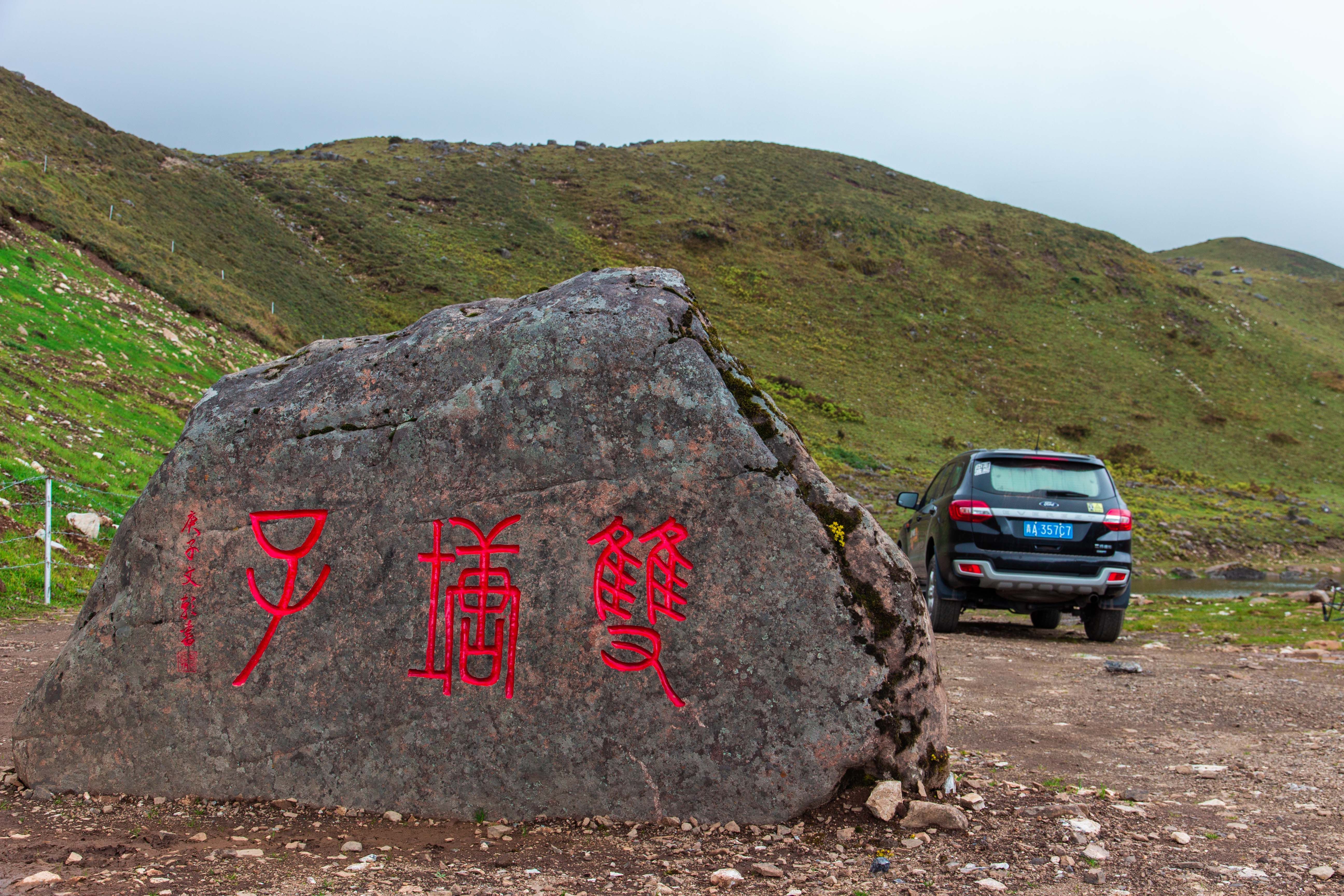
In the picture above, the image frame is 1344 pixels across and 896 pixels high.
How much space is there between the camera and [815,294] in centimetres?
5522

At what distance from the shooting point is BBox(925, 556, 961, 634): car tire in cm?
1008

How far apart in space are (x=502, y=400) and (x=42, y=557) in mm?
9483

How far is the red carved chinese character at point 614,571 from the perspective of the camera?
4.52 metres

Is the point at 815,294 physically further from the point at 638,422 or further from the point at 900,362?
the point at 638,422

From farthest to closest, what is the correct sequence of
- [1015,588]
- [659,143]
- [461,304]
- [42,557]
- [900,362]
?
[659,143], [900,362], [42,557], [1015,588], [461,304]

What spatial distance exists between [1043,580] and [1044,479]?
1.11 metres

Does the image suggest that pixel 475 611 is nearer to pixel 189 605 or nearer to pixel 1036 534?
pixel 189 605

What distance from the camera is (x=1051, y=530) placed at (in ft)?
30.6

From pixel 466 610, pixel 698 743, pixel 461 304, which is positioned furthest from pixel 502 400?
pixel 698 743

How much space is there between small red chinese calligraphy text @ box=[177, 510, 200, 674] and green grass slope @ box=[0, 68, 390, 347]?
23.2 meters

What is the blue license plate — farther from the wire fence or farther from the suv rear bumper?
the wire fence

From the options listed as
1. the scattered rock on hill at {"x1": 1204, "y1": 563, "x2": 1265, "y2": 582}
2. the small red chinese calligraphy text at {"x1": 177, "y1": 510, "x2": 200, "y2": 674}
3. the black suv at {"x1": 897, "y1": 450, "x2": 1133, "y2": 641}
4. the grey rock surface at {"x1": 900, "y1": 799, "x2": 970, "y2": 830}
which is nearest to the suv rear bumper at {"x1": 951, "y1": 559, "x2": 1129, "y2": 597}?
the black suv at {"x1": 897, "y1": 450, "x2": 1133, "y2": 641}

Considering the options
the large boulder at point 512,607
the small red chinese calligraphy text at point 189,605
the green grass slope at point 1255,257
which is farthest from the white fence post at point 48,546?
the green grass slope at point 1255,257

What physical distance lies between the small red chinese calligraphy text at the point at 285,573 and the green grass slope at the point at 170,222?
23524 millimetres
